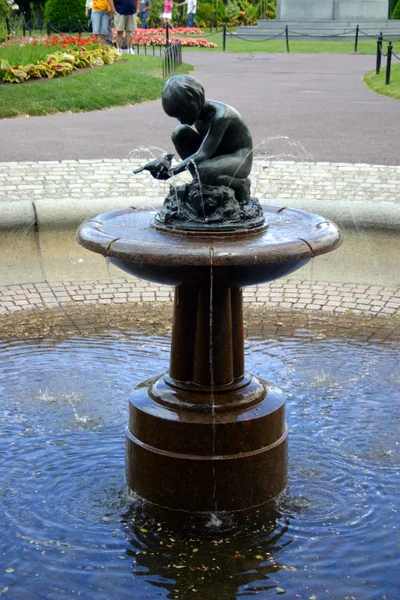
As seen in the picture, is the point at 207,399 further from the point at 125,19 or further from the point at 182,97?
the point at 125,19

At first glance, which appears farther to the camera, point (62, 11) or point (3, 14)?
point (62, 11)

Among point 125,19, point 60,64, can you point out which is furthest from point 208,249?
point 125,19

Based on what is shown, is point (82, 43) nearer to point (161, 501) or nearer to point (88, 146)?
point (88, 146)

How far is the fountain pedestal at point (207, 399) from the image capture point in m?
4.31

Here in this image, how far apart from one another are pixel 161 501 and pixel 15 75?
47.8 feet

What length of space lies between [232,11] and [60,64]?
35297 mm

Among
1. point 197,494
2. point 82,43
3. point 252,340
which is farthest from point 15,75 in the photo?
point 197,494

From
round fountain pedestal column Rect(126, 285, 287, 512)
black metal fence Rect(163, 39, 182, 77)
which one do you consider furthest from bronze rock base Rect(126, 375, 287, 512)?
black metal fence Rect(163, 39, 182, 77)

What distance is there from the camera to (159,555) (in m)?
4.17

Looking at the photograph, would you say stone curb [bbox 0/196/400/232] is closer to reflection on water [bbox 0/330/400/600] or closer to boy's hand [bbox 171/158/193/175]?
reflection on water [bbox 0/330/400/600]

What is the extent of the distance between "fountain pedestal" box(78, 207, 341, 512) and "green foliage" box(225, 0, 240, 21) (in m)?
49.7

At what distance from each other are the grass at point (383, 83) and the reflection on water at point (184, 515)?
13.6 metres

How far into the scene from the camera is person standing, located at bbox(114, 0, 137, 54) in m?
21.5

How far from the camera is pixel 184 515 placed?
14.8 feet
